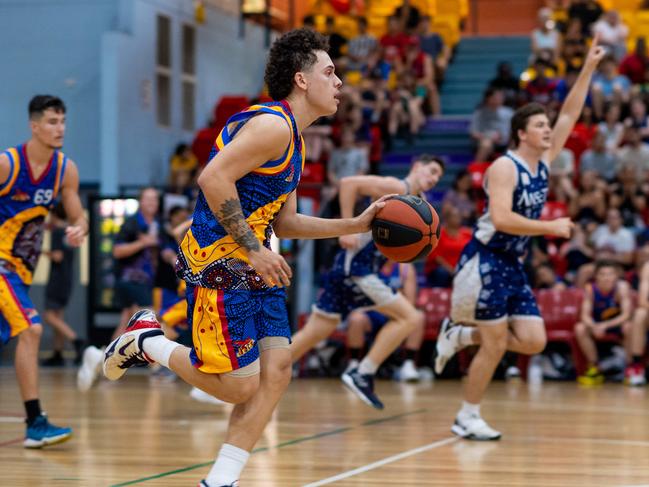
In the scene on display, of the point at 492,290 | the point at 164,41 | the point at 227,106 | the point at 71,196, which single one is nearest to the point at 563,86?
the point at 227,106

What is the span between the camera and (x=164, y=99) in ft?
58.1

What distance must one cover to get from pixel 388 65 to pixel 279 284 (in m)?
14.4

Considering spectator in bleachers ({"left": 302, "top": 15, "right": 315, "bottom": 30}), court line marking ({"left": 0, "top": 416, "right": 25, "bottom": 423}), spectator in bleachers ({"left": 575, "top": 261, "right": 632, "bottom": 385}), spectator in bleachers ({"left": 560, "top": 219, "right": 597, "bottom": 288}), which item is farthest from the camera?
spectator in bleachers ({"left": 302, "top": 15, "right": 315, "bottom": 30})

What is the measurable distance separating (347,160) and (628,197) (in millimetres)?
3770

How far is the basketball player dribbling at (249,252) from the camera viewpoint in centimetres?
433

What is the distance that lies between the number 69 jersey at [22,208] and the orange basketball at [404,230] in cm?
294

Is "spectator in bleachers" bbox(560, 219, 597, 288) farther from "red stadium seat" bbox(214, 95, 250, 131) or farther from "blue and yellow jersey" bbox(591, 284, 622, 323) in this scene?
"red stadium seat" bbox(214, 95, 250, 131)

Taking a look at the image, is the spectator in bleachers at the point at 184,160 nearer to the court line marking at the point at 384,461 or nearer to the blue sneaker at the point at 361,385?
the blue sneaker at the point at 361,385

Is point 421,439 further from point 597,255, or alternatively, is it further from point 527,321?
point 597,255

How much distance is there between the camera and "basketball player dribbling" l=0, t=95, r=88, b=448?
6840 mm

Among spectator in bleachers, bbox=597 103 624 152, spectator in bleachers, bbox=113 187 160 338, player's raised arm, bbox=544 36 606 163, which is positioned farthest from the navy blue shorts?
spectator in bleachers, bbox=597 103 624 152

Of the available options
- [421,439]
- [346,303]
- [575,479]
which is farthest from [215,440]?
[575,479]

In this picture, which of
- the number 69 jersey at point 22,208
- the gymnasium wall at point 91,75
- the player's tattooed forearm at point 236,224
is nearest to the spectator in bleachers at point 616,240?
the gymnasium wall at point 91,75

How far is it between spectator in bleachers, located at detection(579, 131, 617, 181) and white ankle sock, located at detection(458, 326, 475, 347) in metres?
7.64
